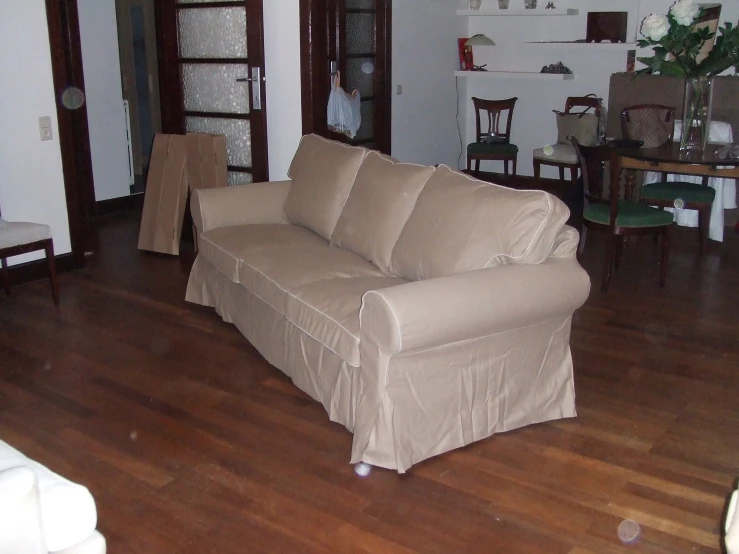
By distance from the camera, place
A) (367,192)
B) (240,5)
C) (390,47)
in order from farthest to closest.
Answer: (390,47) < (240,5) < (367,192)

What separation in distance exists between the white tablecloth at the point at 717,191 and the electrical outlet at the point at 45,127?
4174 mm

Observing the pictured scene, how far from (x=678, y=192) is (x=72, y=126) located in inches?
177

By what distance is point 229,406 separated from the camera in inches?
124

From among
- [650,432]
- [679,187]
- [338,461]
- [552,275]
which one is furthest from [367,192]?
[679,187]

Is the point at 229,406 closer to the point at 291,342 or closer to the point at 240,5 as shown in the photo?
the point at 291,342

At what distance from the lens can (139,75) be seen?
7785mm

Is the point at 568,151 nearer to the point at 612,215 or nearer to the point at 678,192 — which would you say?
the point at 678,192

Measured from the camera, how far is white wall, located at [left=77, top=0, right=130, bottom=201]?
6.27 m

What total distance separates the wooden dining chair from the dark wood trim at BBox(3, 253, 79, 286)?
3.27m

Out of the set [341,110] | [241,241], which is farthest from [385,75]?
[241,241]

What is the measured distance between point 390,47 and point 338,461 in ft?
14.7

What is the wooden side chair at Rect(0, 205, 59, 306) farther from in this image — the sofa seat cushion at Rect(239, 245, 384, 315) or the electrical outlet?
the sofa seat cushion at Rect(239, 245, 384, 315)

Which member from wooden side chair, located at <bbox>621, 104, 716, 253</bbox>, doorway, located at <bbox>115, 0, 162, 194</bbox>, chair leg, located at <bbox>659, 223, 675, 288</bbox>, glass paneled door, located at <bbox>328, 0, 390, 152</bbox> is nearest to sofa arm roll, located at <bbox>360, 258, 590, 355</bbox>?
chair leg, located at <bbox>659, 223, 675, 288</bbox>

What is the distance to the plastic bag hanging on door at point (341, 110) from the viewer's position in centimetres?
549
